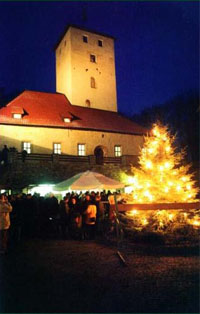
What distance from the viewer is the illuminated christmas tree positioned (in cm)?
1030

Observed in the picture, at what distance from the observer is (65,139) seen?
96.3 ft

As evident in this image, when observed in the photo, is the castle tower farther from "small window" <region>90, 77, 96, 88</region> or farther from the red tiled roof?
the red tiled roof

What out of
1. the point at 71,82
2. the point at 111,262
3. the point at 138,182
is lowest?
the point at 111,262

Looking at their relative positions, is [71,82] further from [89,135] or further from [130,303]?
[130,303]

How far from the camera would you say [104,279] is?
609cm

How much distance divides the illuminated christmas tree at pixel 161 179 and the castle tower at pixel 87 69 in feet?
87.4

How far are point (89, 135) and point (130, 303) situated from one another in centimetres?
2637

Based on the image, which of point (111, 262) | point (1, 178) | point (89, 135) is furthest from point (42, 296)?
point (89, 135)

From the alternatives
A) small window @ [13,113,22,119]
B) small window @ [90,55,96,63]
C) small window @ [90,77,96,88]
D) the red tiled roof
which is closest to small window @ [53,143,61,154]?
the red tiled roof

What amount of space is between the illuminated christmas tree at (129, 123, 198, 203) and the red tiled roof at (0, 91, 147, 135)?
18.8 meters

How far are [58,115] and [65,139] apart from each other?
9.73 feet

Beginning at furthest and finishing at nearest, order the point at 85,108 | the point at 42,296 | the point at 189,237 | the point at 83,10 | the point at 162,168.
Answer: the point at 83,10, the point at 85,108, the point at 162,168, the point at 189,237, the point at 42,296

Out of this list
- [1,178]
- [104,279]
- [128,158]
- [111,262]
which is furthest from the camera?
[128,158]

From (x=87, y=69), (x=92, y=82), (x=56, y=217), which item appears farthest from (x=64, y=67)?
(x=56, y=217)
